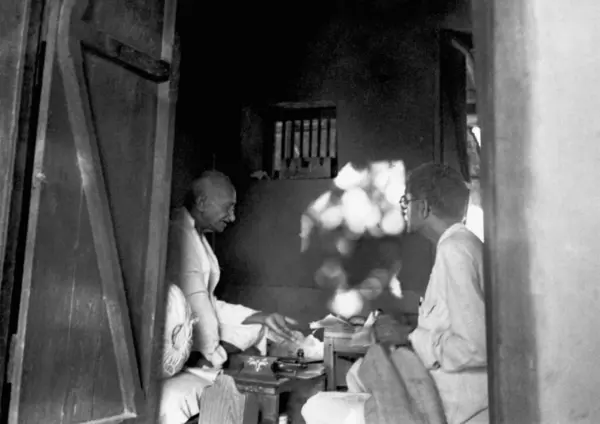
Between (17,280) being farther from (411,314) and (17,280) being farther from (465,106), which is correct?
(465,106)

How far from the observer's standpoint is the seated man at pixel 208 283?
3527 millimetres

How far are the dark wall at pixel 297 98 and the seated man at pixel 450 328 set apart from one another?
6.57 ft

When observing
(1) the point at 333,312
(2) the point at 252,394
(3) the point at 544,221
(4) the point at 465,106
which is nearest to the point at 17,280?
(2) the point at 252,394

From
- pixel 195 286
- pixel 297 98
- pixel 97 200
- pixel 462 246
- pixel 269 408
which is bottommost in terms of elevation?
pixel 269 408

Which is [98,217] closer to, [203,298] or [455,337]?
[203,298]

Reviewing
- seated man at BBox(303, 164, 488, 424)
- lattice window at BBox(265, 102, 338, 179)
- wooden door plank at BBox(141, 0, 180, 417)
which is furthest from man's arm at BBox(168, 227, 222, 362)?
lattice window at BBox(265, 102, 338, 179)

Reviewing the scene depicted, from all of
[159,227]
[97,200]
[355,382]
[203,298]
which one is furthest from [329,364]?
[97,200]

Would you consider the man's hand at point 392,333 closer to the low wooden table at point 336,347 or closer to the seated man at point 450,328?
A: the seated man at point 450,328

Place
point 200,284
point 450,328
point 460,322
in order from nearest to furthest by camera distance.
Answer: point 460,322 → point 450,328 → point 200,284

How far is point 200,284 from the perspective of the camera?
143 inches

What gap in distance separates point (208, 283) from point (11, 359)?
1780 millimetres

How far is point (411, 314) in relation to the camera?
4645 mm

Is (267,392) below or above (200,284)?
below

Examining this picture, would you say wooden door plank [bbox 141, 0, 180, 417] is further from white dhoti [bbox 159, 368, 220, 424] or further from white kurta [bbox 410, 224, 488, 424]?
white kurta [bbox 410, 224, 488, 424]
